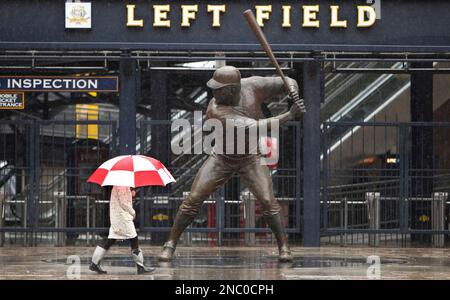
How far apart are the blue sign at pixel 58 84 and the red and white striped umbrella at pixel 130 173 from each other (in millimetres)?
6714

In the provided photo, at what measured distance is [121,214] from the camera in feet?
43.9

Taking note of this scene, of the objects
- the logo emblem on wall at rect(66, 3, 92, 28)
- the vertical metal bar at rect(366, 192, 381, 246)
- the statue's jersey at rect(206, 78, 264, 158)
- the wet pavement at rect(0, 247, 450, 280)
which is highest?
the logo emblem on wall at rect(66, 3, 92, 28)

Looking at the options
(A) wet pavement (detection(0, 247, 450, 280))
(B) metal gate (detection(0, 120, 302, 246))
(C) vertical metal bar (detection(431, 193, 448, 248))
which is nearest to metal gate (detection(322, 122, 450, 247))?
(C) vertical metal bar (detection(431, 193, 448, 248))

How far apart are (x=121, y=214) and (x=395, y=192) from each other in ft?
32.1

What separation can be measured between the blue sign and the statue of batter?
566 centimetres

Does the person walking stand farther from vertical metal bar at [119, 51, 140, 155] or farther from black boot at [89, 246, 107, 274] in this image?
vertical metal bar at [119, 51, 140, 155]

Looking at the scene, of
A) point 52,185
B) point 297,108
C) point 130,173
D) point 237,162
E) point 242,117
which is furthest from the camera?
point 52,185

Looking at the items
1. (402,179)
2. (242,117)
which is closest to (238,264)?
(242,117)

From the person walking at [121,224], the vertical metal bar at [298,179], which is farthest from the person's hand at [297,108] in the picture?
the vertical metal bar at [298,179]

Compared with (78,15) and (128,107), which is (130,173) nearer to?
(128,107)

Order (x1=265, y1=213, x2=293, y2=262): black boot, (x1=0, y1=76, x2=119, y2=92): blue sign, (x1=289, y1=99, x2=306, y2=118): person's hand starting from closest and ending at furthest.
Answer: (x1=289, y1=99, x2=306, y2=118): person's hand → (x1=265, y1=213, x2=293, y2=262): black boot → (x1=0, y1=76, x2=119, y2=92): blue sign

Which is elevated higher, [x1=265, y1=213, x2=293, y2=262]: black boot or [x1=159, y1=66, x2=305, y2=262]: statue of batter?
[x1=159, y1=66, x2=305, y2=262]: statue of batter

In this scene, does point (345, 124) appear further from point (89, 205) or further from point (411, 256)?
point (89, 205)

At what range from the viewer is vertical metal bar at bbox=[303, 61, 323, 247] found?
2006 cm
